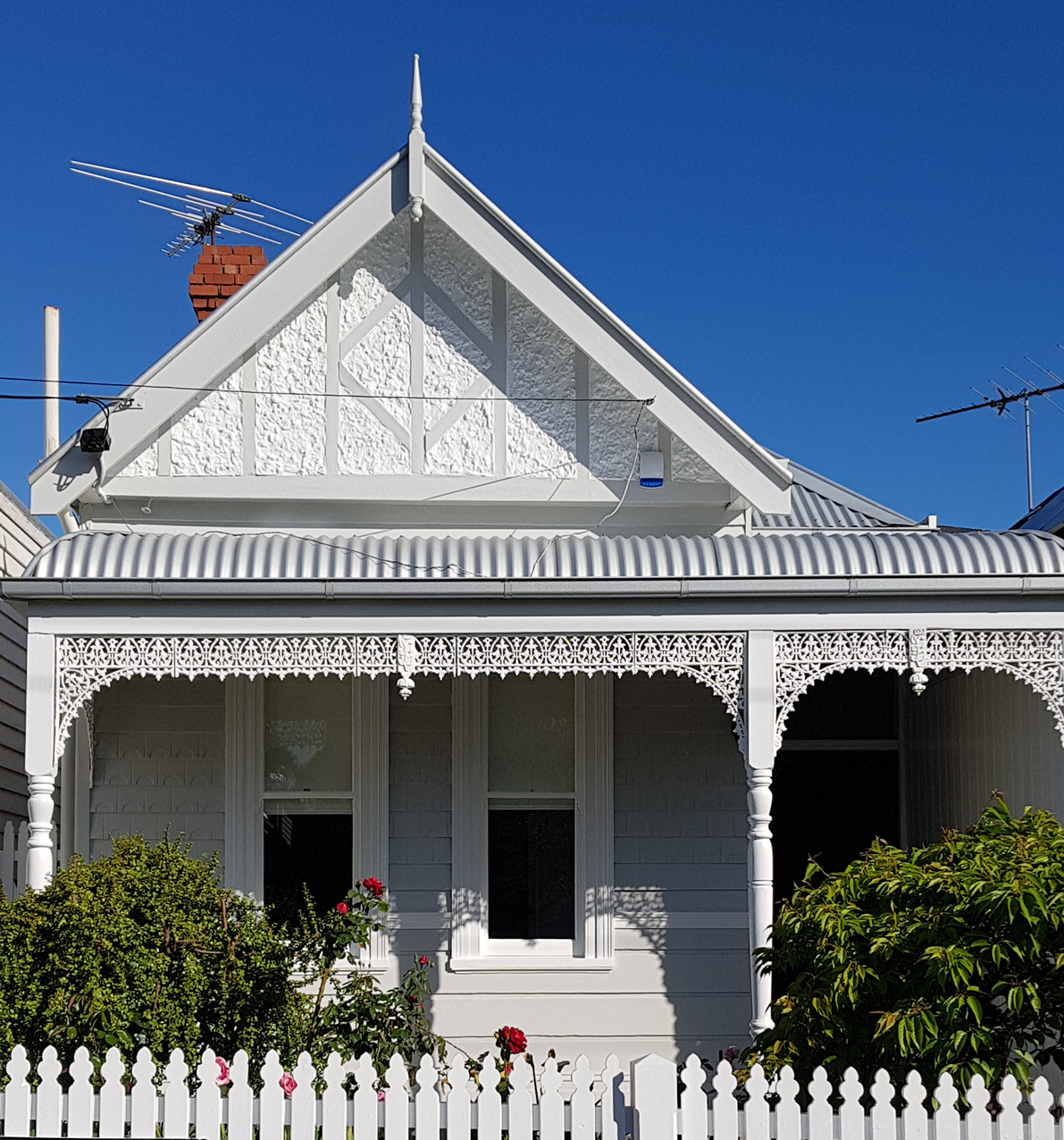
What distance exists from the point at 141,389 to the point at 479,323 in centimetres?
249

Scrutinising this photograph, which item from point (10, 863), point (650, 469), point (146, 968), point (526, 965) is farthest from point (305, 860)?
point (650, 469)

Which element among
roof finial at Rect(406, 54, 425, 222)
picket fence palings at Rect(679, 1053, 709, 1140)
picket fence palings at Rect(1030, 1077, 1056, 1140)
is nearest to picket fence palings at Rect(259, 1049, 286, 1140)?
picket fence palings at Rect(679, 1053, 709, 1140)

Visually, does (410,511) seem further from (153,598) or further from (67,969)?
(67,969)

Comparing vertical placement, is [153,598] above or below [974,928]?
above

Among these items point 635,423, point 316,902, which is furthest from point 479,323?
point 316,902

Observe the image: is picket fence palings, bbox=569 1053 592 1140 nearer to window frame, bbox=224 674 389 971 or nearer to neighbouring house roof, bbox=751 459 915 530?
window frame, bbox=224 674 389 971

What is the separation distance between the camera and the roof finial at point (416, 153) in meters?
10.3

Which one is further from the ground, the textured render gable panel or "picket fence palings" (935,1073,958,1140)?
the textured render gable panel

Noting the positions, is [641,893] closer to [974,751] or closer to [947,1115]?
[974,751]

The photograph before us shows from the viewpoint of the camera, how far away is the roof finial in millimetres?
10312

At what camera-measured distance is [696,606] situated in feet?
30.4

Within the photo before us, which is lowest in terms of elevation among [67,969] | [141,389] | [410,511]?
[67,969]

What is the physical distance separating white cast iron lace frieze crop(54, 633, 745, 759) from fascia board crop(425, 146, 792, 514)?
1.70 metres

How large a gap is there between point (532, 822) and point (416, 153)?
4.91 metres
